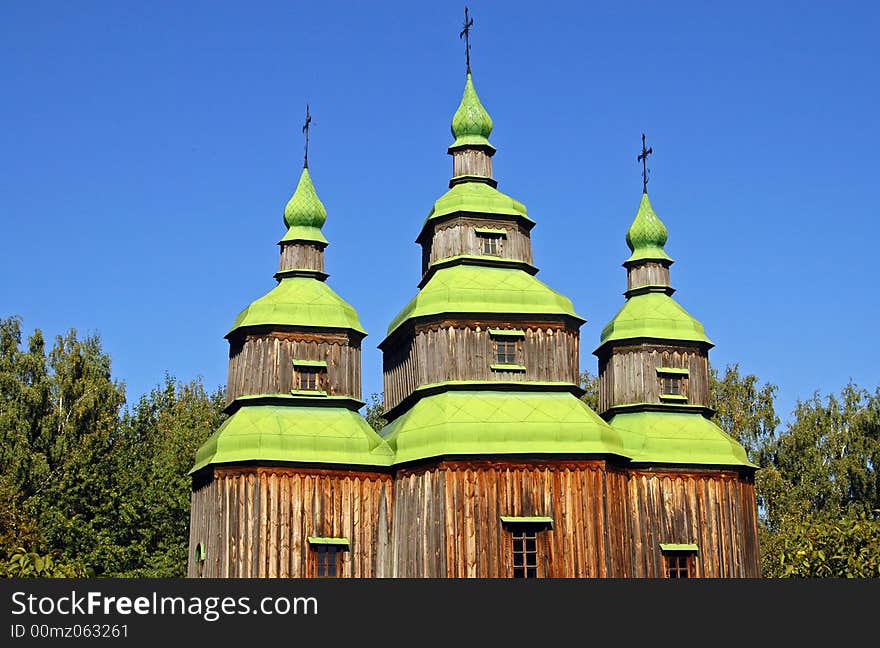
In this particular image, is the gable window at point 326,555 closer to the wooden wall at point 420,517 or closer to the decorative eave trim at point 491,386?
the wooden wall at point 420,517

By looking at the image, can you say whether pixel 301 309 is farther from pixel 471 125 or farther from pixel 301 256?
pixel 471 125

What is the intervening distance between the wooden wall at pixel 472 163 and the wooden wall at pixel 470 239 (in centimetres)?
294

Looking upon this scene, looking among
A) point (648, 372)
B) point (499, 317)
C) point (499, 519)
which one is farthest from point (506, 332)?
point (648, 372)

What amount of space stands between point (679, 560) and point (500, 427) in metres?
8.31

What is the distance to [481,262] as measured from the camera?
39.1m

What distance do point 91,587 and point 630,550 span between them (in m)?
20.8

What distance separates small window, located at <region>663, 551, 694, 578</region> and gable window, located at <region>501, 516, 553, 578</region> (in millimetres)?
6186

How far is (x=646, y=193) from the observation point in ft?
151

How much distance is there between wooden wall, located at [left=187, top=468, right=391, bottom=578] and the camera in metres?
34.0

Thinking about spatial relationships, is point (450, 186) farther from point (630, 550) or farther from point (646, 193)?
point (630, 550)

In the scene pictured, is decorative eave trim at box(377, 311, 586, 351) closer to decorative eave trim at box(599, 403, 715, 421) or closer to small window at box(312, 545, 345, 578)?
decorative eave trim at box(599, 403, 715, 421)

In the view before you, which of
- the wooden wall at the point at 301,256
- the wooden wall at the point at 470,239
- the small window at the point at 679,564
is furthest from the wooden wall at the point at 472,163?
the small window at the point at 679,564

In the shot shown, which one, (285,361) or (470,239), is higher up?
(470,239)

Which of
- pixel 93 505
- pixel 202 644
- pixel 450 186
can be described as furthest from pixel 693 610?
pixel 93 505
